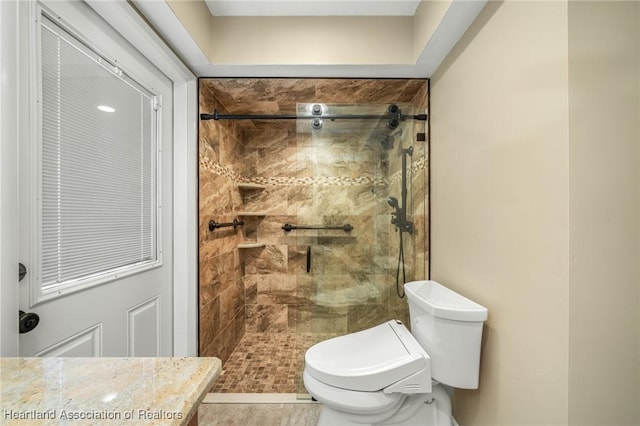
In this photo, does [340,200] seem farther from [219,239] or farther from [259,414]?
[259,414]

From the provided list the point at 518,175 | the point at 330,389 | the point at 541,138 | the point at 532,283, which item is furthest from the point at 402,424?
the point at 541,138

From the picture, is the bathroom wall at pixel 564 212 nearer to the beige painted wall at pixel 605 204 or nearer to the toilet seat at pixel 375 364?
the beige painted wall at pixel 605 204

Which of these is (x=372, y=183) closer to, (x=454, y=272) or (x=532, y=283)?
(x=454, y=272)

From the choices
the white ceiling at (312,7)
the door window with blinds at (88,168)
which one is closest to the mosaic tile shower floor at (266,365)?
the door window with blinds at (88,168)

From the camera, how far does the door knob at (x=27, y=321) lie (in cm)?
87

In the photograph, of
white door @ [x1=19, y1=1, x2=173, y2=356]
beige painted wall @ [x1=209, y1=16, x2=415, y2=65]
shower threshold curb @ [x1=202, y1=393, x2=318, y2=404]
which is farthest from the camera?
shower threshold curb @ [x1=202, y1=393, x2=318, y2=404]

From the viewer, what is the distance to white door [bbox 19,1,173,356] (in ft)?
3.06

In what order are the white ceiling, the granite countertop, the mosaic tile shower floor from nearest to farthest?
the granite countertop < the white ceiling < the mosaic tile shower floor

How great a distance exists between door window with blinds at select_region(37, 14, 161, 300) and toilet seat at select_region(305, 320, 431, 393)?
1045 mm

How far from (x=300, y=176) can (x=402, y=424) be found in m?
2.09

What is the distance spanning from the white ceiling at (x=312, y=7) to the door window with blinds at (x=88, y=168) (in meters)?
0.67

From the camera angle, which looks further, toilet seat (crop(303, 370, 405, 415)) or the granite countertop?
toilet seat (crop(303, 370, 405, 415))

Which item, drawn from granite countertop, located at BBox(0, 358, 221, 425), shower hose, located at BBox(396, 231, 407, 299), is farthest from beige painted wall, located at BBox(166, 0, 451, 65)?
granite countertop, located at BBox(0, 358, 221, 425)

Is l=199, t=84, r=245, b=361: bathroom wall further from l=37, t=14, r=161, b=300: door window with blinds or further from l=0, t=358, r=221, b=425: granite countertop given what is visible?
l=0, t=358, r=221, b=425: granite countertop
